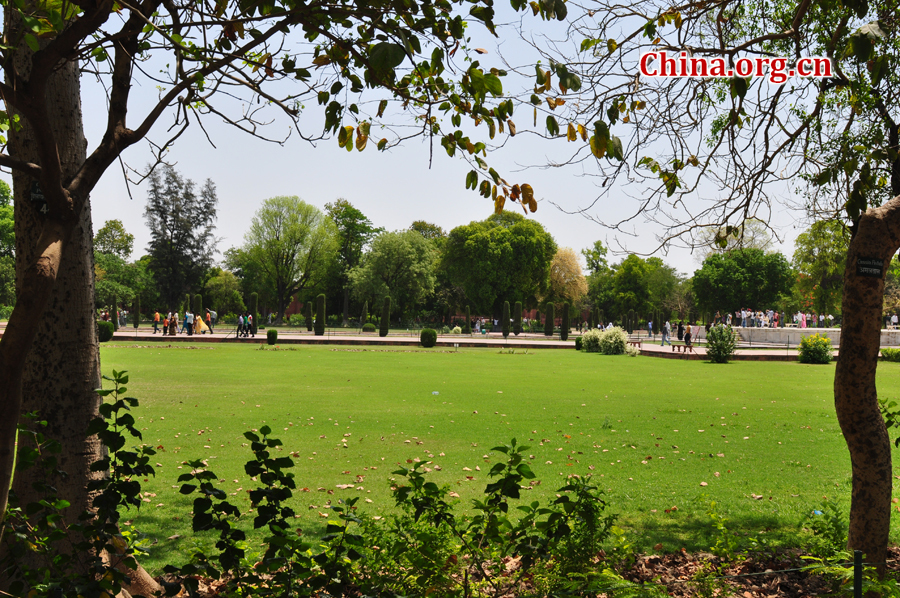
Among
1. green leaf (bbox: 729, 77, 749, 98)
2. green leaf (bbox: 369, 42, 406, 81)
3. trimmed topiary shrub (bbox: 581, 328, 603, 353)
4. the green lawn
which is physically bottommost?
the green lawn

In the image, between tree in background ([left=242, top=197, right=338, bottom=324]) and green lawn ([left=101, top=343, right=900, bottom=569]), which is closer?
green lawn ([left=101, top=343, right=900, bottom=569])

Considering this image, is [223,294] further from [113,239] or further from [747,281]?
[747,281]

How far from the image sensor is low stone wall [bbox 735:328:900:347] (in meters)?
38.0

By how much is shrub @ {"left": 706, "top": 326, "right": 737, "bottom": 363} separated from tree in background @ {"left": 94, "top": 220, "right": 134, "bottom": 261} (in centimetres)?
6489

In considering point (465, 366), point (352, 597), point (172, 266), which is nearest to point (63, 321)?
point (352, 597)

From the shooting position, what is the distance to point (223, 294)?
67.8m

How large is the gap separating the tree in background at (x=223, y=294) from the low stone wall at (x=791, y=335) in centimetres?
5029

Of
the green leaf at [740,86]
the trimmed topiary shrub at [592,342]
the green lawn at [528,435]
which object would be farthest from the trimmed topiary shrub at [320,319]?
the green leaf at [740,86]

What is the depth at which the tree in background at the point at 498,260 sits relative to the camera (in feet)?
192

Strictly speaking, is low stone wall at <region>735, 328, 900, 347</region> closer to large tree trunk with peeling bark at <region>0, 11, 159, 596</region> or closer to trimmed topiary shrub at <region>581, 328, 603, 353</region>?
trimmed topiary shrub at <region>581, 328, 603, 353</region>

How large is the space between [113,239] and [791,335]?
67931mm

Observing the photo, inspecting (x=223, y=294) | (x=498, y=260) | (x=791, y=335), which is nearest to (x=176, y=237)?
(x=223, y=294)

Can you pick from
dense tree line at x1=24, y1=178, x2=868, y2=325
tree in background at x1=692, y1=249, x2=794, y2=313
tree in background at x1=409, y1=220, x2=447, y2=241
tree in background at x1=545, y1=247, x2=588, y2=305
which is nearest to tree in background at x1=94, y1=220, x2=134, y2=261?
dense tree line at x1=24, y1=178, x2=868, y2=325

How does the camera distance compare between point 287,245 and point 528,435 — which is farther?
point 287,245
